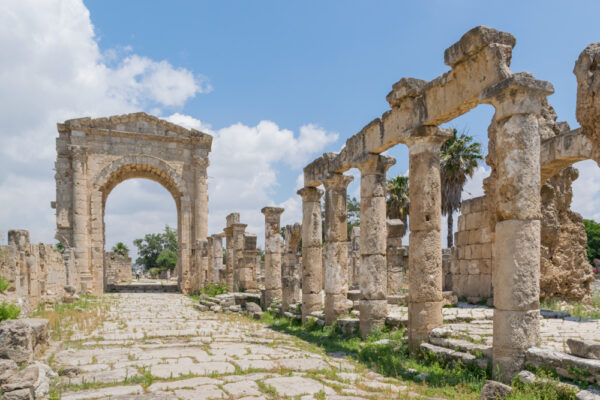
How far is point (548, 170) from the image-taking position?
12492mm

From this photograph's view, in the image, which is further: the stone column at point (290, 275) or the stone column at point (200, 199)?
the stone column at point (200, 199)

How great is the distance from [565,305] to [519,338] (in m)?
7.94

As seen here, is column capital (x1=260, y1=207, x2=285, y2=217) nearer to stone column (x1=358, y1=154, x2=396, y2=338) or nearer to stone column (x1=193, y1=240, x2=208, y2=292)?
stone column (x1=358, y1=154, x2=396, y2=338)

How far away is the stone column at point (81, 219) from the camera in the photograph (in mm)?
23609

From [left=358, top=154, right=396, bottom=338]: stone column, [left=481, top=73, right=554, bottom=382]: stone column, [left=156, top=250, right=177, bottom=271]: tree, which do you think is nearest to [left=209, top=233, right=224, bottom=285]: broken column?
[left=358, top=154, right=396, bottom=338]: stone column

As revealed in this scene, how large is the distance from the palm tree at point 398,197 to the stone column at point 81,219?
17.8 metres

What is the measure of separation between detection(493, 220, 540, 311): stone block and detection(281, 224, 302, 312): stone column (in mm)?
8585

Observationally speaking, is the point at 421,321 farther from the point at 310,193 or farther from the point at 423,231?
the point at 310,193

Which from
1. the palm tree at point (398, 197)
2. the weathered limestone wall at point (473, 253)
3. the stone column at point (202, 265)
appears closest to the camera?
the weathered limestone wall at point (473, 253)

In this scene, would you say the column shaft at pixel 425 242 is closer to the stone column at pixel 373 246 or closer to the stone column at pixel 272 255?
the stone column at pixel 373 246

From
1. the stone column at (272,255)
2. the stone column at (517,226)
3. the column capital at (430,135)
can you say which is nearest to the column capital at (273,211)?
the stone column at (272,255)

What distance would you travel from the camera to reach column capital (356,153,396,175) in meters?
10.2

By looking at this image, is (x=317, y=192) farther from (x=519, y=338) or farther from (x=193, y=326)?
(x=519, y=338)

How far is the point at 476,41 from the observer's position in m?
6.96
